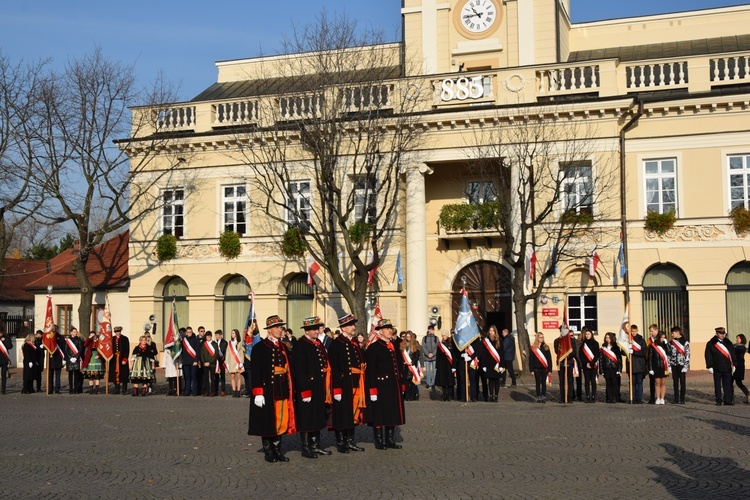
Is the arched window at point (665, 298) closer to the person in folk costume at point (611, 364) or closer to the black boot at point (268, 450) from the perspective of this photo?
the person in folk costume at point (611, 364)

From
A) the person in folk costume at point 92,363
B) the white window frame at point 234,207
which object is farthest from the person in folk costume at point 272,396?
the white window frame at point 234,207

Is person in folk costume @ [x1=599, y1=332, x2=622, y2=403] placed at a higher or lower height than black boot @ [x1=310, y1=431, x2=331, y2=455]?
higher

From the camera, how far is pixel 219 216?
38906mm

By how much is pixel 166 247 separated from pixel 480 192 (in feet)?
40.4

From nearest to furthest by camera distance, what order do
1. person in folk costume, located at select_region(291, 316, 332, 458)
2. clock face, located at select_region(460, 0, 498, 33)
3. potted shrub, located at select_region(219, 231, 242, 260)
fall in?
person in folk costume, located at select_region(291, 316, 332, 458) → clock face, located at select_region(460, 0, 498, 33) → potted shrub, located at select_region(219, 231, 242, 260)

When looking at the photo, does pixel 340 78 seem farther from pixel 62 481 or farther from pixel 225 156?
pixel 62 481

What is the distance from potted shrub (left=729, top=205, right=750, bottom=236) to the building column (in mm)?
10399

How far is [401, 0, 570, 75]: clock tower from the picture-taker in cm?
3706

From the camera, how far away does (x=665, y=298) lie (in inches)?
1339

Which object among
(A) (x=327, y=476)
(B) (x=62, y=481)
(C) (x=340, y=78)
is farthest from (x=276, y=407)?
(C) (x=340, y=78)

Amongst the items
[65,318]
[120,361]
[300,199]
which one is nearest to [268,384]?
[120,361]

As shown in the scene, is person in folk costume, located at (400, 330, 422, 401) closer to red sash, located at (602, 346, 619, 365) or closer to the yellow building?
red sash, located at (602, 346, 619, 365)

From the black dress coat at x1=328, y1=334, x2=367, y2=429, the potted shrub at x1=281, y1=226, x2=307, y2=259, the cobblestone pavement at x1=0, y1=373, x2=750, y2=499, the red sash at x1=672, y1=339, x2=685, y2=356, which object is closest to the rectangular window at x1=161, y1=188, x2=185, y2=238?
the potted shrub at x1=281, y1=226, x2=307, y2=259

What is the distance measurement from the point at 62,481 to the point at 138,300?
28.1 meters
